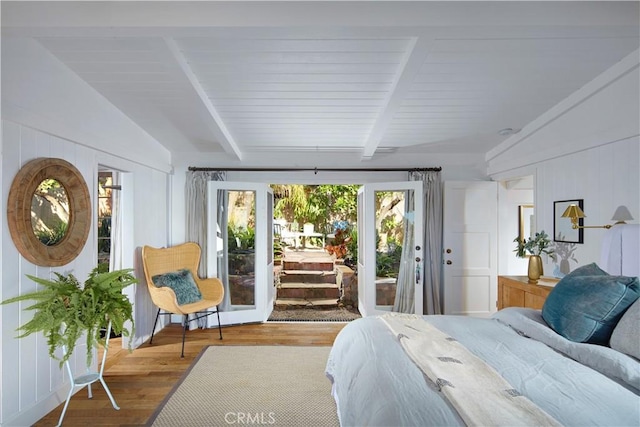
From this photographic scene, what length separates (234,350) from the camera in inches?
133

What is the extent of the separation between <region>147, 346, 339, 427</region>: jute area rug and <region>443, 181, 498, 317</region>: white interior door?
2.11m

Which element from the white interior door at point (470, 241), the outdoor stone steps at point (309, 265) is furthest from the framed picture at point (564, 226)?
the outdoor stone steps at point (309, 265)

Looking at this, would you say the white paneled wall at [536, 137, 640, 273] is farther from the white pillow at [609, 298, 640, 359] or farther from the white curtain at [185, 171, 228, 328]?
the white curtain at [185, 171, 228, 328]

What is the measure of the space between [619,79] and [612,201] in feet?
2.98

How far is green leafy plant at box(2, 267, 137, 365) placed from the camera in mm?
2025

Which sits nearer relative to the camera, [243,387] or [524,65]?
[524,65]

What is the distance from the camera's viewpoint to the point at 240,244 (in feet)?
14.6

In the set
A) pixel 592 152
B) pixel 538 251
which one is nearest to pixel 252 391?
pixel 538 251

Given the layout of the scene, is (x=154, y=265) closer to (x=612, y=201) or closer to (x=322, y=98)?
(x=322, y=98)

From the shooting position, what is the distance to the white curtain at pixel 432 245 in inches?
171

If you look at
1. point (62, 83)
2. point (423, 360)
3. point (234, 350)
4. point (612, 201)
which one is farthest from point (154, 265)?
point (612, 201)

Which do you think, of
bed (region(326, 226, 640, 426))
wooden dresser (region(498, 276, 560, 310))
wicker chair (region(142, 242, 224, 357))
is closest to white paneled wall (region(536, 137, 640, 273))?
wooden dresser (region(498, 276, 560, 310))

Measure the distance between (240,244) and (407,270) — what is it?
2.27 m

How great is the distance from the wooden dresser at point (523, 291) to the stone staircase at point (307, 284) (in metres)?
2.58
